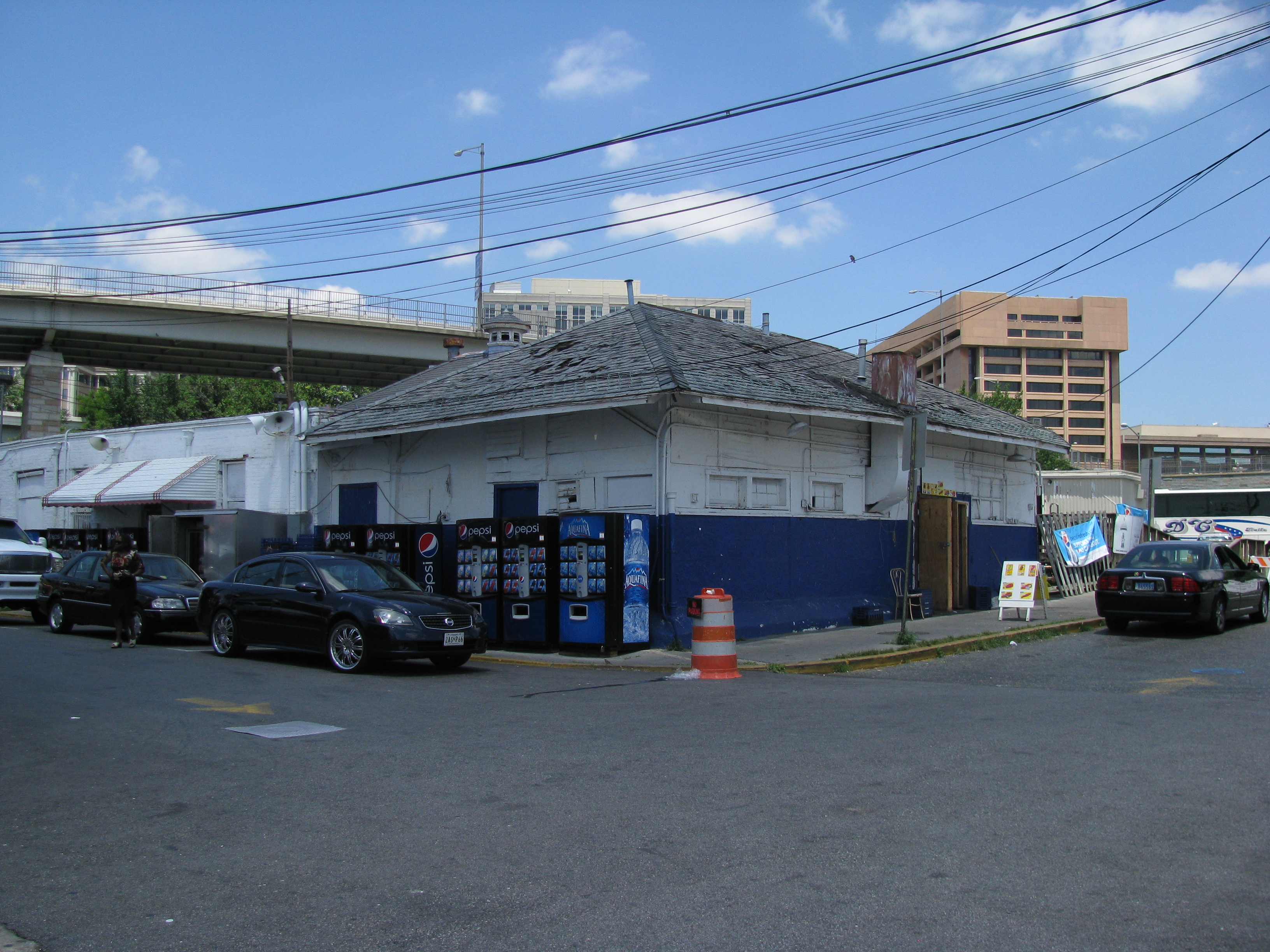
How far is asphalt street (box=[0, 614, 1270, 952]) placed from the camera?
4254mm

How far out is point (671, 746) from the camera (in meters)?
7.86

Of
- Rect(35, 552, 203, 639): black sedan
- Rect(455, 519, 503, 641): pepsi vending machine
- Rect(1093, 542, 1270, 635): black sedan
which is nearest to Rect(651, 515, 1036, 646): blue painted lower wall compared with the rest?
Rect(455, 519, 503, 641): pepsi vending machine

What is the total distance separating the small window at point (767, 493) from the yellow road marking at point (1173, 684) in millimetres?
6678

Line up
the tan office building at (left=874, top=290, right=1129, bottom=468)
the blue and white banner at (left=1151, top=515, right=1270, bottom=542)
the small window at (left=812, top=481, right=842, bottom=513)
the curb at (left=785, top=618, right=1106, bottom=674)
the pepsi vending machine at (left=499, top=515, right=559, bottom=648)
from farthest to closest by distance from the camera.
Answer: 1. the tan office building at (left=874, top=290, right=1129, bottom=468)
2. the blue and white banner at (left=1151, top=515, right=1270, bottom=542)
3. the small window at (left=812, top=481, right=842, bottom=513)
4. the pepsi vending machine at (left=499, top=515, right=559, bottom=648)
5. the curb at (left=785, top=618, right=1106, bottom=674)

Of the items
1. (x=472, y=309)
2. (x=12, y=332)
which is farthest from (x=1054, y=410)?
(x=12, y=332)

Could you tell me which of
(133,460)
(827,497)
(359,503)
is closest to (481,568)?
(827,497)

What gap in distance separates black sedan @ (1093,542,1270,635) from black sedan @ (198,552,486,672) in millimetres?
10095

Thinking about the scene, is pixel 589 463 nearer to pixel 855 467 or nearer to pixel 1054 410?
pixel 855 467

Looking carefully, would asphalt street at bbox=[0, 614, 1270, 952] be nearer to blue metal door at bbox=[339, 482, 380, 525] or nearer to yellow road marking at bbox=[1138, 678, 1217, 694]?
yellow road marking at bbox=[1138, 678, 1217, 694]

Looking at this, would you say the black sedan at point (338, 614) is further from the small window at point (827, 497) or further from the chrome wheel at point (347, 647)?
the small window at point (827, 497)

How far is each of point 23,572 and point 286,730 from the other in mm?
15441

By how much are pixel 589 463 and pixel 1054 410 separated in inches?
5284

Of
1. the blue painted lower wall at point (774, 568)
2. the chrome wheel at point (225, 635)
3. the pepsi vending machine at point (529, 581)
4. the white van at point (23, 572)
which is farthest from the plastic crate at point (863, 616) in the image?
the white van at point (23, 572)

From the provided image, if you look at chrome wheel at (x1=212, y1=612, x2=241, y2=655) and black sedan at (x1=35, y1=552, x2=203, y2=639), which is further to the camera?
black sedan at (x1=35, y1=552, x2=203, y2=639)
